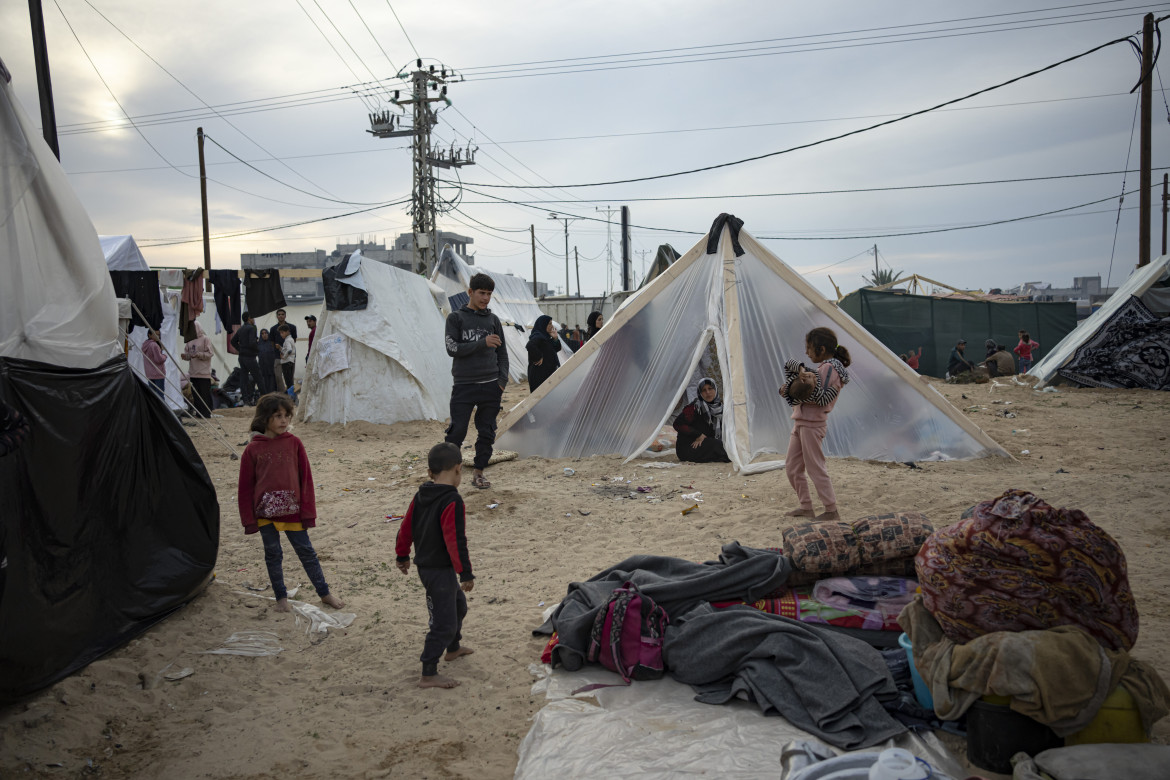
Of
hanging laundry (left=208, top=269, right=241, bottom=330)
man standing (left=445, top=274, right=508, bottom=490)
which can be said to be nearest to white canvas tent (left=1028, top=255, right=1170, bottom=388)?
man standing (left=445, top=274, right=508, bottom=490)

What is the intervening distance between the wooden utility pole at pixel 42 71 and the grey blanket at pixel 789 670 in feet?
23.1

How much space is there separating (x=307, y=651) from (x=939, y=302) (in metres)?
17.4

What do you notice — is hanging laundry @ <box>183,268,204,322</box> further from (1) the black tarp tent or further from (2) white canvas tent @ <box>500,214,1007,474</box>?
(1) the black tarp tent

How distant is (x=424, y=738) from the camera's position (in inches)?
108

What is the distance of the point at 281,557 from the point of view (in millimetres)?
3961

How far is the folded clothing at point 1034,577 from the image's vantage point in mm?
2268

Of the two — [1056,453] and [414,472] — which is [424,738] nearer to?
[414,472]

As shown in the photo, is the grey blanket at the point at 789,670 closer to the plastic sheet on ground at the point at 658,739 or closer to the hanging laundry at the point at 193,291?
the plastic sheet on ground at the point at 658,739

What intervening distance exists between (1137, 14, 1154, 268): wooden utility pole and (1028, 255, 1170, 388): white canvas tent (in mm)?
1768

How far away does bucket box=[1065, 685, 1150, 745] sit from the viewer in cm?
217

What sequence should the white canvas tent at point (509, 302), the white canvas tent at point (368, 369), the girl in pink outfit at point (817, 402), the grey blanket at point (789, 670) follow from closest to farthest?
the grey blanket at point (789, 670) → the girl in pink outfit at point (817, 402) → the white canvas tent at point (368, 369) → the white canvas tent at point (509, 302)

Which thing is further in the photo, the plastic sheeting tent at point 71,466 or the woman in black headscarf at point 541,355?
the woman in black headscarf at point 541,355

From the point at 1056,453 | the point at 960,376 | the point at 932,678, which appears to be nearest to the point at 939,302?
the point at 960,376

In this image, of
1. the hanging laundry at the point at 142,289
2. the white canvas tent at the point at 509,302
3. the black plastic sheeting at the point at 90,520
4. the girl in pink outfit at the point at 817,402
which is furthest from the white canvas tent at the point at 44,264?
the white canvas tent at the point at 509,302
